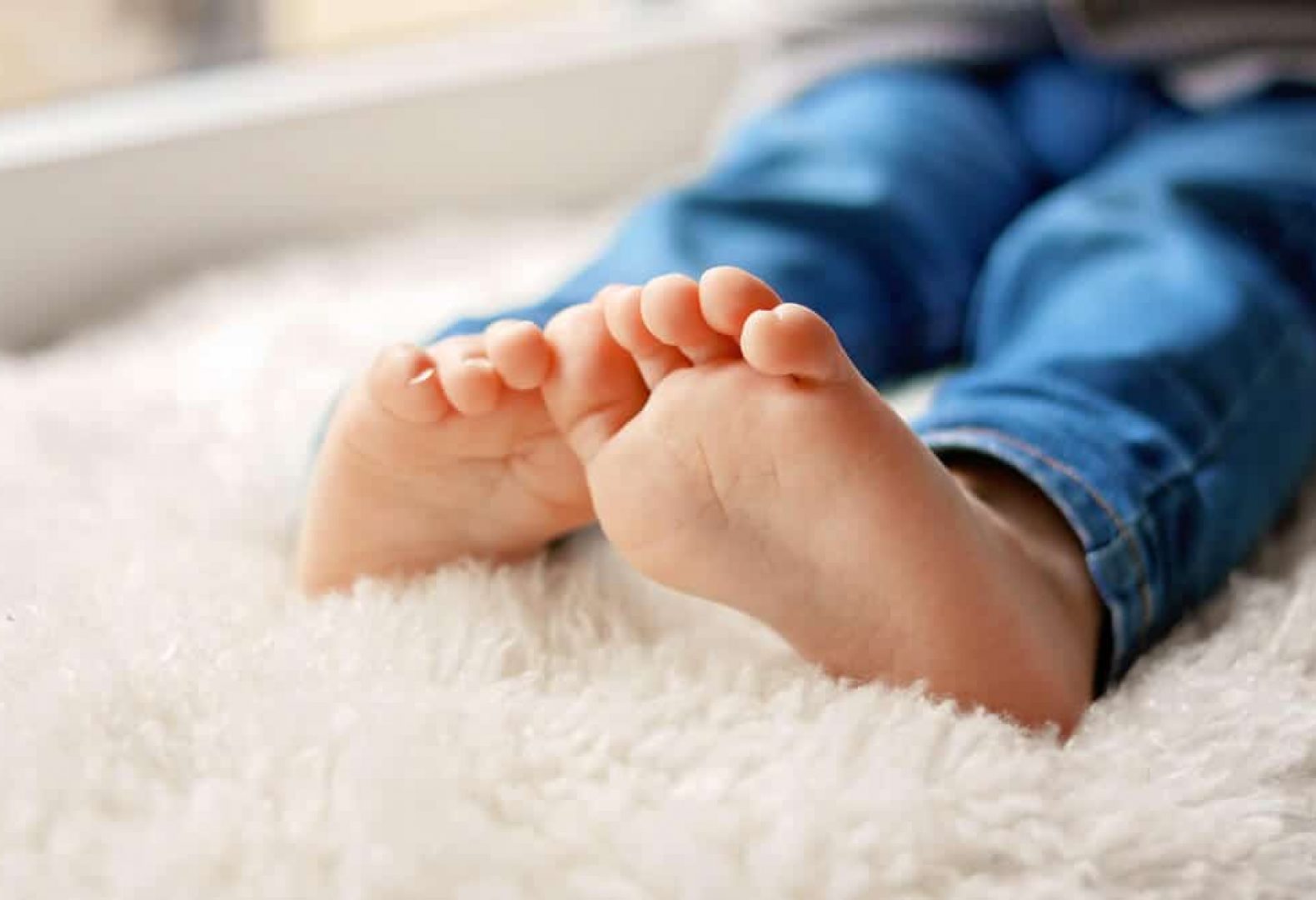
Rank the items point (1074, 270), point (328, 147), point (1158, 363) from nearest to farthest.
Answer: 1. point (1158, 363)
2. point (1074, 270)
3. point (328, 147)

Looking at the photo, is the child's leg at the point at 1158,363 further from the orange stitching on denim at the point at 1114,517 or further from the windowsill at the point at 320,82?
the windowsill at the point at 320,82

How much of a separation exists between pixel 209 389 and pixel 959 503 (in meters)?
0.51

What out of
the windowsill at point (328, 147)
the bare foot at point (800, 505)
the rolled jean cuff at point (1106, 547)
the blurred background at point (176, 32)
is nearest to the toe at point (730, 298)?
the bare foot at point (800, 505)

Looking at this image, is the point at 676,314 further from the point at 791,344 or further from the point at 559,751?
the point at 559,751

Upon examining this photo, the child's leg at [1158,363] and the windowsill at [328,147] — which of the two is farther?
the windowsill at [328,147]

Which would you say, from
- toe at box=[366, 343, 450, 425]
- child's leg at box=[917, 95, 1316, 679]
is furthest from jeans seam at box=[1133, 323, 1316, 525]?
toe at box=[366, 343, 450, 425]

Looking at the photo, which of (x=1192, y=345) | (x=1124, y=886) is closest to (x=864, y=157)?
(x=1192, y=345)

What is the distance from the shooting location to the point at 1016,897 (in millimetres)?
422

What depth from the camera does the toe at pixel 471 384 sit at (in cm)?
53

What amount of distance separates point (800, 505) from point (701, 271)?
0.24 metres

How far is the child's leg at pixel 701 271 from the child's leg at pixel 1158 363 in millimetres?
52

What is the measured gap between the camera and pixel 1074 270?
72cm

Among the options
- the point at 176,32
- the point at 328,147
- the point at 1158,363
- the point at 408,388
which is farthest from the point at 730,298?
the point at 176,32

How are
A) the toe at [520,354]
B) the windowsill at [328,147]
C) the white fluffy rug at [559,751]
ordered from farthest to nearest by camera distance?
the windowsill at [328,147], the toe at [520,354], the white fluffy rug at [559,751]
